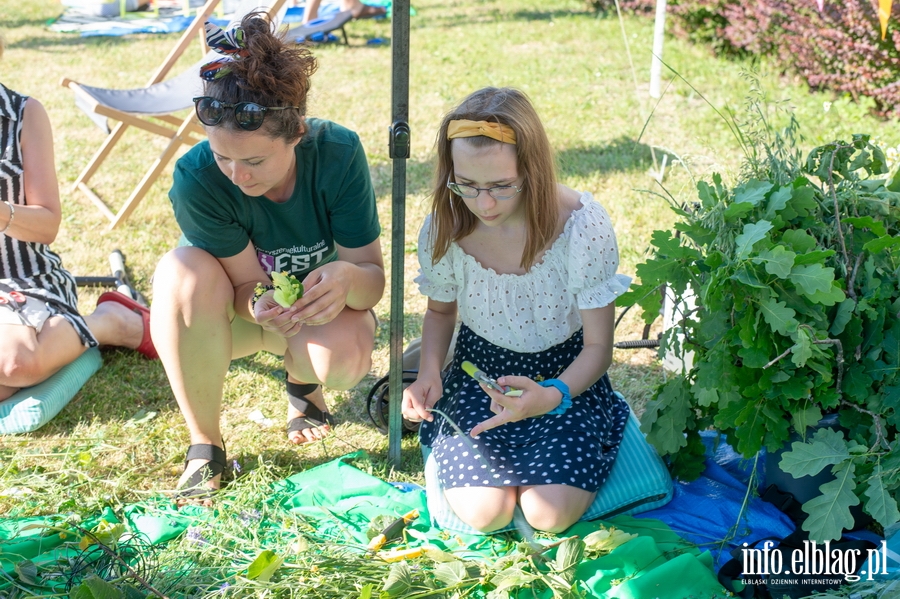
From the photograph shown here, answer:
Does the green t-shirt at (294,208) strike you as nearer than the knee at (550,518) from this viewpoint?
No

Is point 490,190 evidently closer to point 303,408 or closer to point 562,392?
point 562,392

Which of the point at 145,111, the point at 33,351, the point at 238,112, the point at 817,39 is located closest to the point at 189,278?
the point at 238,112

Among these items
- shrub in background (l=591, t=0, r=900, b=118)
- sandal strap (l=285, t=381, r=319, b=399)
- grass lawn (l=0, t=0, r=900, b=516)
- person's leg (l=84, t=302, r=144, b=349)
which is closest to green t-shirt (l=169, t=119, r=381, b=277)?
grass lawn (l=0, t=0, r=900, b=516)

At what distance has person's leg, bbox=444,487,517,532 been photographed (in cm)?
216

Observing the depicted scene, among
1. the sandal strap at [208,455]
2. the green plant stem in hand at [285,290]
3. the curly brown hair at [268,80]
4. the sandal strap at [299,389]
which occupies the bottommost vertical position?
the sandal strap at [208,455]

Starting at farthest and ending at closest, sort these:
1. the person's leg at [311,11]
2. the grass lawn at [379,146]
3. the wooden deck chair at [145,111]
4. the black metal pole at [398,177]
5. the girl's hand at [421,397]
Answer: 1. the person's leg at [311,11]
2. the wooden deck chair at [145,111]
3. the grass lawn at [379,146]
4. the girl's hand at [421,397]
5. the black metal pole at [398,177]

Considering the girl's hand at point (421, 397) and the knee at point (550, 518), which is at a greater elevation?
the girl's hand at point (421, 397)

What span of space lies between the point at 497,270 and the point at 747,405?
76 cm

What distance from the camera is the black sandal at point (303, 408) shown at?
2791mm

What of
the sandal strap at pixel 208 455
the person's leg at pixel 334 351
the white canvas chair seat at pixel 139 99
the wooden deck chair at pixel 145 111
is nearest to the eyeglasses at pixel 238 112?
the person's leg at pixel 334 351

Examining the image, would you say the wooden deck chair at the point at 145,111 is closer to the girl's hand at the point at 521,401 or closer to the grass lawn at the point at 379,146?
the grass lawn at the point at 379,146

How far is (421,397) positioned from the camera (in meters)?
2.36

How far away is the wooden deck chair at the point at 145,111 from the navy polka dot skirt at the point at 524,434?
2.58 meters

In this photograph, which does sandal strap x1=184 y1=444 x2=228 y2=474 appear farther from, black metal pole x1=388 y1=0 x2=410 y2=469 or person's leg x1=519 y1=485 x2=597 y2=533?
person's leg x1=519 y1=485 x2=597 y2=533
